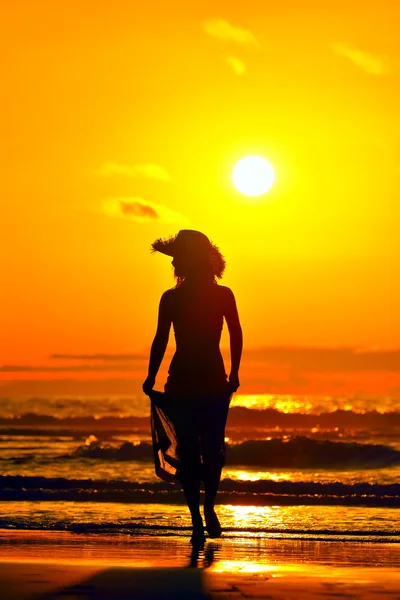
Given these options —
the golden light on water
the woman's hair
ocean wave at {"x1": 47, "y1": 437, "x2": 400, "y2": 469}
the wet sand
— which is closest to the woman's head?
the woman's hair

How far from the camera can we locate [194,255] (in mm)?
8391

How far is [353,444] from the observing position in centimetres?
2630

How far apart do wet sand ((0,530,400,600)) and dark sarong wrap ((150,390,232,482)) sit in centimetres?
72

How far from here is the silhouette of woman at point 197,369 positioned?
27.0ft

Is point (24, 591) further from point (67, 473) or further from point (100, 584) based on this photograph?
point (67, 473)

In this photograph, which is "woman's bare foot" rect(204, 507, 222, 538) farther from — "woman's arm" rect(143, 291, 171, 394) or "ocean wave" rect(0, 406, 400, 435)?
"ocean wave" rect(0, 406, 400, 435)

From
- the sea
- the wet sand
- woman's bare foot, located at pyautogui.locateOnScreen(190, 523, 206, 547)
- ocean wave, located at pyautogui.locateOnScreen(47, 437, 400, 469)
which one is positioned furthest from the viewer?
ocean wave, located at pyautogui.locateOnScreen(47, 437, 400, 469)

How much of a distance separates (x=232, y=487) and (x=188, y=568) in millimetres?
10165

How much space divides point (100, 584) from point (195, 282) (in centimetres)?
287

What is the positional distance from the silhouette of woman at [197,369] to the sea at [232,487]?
1750 millimetres

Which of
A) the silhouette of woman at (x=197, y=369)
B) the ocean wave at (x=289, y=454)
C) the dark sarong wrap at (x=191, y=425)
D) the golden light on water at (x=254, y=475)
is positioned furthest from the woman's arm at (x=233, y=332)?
the ocean wave at (x=289, y=454)

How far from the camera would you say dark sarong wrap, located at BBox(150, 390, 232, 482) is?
8.24 metres

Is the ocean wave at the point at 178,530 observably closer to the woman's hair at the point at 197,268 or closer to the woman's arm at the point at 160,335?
the woman's arm at the point at 160,335

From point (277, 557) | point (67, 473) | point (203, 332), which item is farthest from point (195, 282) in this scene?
point (67, 473)
